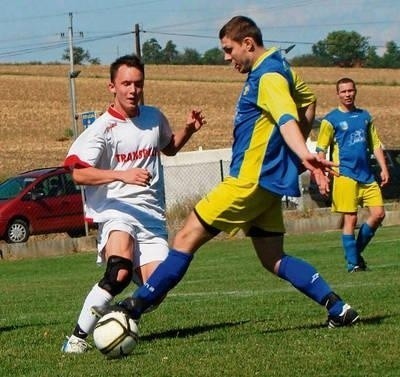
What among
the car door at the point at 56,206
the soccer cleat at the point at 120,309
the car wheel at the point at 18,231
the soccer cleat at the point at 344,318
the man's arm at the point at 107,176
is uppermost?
the man's arm at the point at 107,176

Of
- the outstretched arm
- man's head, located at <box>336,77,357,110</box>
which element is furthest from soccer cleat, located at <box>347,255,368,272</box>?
the outstretched arm

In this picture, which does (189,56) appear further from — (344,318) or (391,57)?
(344,318)

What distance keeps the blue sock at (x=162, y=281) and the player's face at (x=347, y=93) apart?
19.7 feet

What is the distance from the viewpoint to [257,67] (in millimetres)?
7664

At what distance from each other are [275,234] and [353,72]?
80.6 metres

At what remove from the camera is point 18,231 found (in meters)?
27.8

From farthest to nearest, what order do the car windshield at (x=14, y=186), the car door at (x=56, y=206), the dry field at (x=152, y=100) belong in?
the dry field at (x=152, y=100) < the car windshield at (x=14, y=186) < the car door at (x=56, y=206)

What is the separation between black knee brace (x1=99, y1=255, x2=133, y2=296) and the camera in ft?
25.9

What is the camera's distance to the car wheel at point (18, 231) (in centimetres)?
2753

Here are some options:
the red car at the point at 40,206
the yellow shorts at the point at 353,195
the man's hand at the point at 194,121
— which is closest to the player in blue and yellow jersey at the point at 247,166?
the man's hand at the point at 194,121

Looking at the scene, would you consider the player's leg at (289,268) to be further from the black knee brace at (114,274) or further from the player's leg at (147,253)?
the black knee brace at (114,274)

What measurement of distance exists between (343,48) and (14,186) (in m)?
91.3

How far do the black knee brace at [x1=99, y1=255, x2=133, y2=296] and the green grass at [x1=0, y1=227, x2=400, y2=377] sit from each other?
0.42 metres

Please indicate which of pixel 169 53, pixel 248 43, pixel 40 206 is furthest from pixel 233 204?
pixel 169 53
